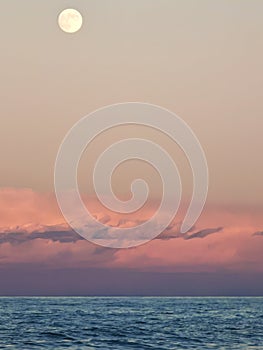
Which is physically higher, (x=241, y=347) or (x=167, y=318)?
(x=167, y=318)

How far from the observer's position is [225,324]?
90125 millimetres

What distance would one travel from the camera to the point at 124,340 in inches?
2741

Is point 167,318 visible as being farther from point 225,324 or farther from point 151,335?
point 151,335

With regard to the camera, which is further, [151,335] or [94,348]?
[151,335]

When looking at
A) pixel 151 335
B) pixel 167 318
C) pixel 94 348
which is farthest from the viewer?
pixel 167 318

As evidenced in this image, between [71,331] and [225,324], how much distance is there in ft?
66.6

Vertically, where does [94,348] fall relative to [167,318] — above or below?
below

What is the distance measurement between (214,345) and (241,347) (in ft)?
7.17

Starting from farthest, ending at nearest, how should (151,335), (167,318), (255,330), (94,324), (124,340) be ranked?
(167,318)
(94,324)
(255,330)
(151,335)
(124,340)

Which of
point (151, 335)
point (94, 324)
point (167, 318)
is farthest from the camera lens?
point (167, 318)

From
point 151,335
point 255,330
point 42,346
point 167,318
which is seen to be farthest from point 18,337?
point 167,318

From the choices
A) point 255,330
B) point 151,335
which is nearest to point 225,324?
point 255,330

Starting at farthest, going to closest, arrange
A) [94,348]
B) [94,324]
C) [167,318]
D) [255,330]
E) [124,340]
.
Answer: [167,318]
[94,324]
[255,330]
[124,340]
[94,348]

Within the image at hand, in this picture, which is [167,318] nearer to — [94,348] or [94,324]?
[94,324]
